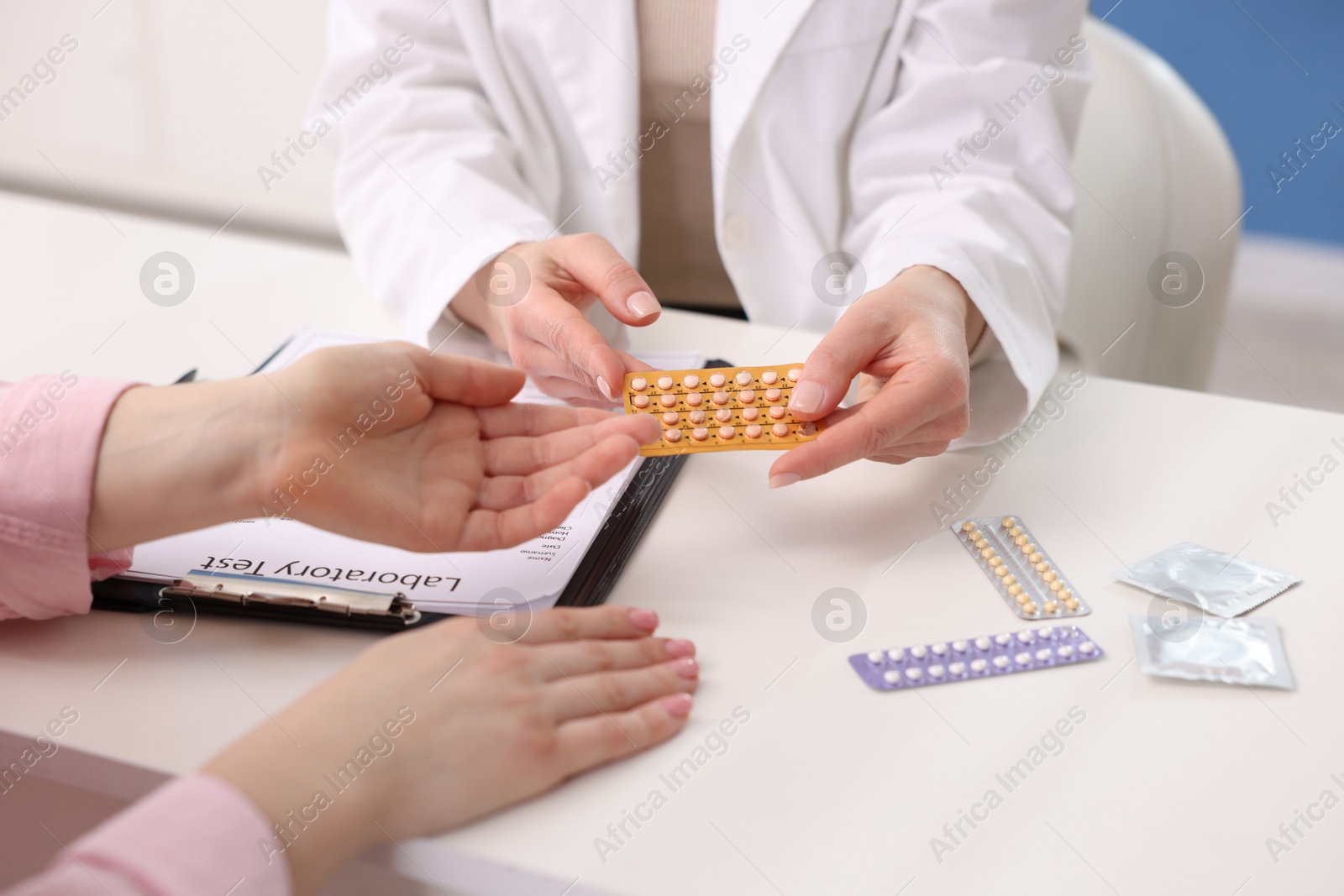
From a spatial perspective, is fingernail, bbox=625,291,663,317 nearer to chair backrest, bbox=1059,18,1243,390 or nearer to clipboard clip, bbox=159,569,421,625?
clipboard clip, bbox=159,569,421,625

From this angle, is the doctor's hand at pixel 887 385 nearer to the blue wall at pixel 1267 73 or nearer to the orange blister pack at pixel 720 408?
the orange blister pack at pixel 720 408

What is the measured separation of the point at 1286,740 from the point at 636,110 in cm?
75

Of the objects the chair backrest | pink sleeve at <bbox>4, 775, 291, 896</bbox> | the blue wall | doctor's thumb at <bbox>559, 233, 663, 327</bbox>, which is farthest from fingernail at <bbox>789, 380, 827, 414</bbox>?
the blue wall

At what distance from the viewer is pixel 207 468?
0.56m

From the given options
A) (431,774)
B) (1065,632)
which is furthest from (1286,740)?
(431,774)

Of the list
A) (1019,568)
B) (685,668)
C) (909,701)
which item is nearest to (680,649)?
(685,668)

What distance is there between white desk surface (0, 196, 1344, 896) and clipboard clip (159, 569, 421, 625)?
0.02 metres

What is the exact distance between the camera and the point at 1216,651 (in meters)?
0.55

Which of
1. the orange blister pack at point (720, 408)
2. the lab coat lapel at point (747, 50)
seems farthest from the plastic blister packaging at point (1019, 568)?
the lab coat lapel at point (747, 50)

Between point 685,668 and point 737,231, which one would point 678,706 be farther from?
point 737,231

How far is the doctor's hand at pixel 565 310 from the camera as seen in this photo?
673 millimetres

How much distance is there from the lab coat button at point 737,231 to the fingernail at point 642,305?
0.31 m

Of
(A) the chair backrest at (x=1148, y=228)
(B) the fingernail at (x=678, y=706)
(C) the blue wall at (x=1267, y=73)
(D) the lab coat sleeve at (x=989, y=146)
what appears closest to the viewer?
(B) the fingernail at (x=678, y=706)

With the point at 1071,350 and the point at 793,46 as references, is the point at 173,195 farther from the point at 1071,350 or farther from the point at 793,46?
the point at 1071,350
